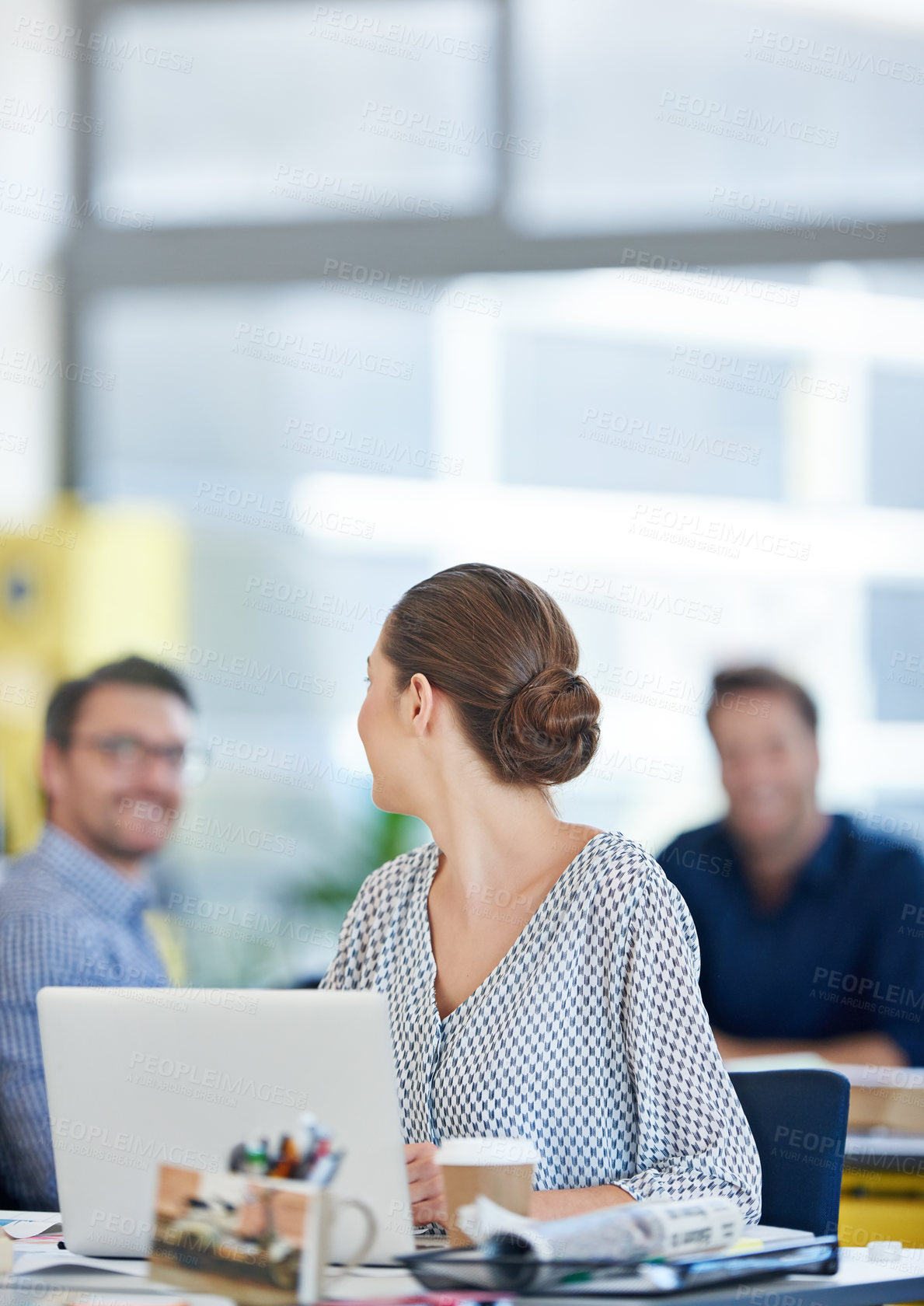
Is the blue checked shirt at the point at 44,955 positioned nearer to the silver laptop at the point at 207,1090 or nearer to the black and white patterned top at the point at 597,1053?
the black and white patterned top at the point at 597,1053

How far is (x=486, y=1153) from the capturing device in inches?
56.5

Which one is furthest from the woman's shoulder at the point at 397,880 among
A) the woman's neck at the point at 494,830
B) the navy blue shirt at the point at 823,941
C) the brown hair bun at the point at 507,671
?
the navy blue shirt at the point at 823,941

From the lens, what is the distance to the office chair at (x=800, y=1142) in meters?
1.75

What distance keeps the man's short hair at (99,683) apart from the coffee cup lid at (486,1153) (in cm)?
201

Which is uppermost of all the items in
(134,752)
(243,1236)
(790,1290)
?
(134,752)

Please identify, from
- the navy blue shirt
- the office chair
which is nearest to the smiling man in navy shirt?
the navy blue shirt

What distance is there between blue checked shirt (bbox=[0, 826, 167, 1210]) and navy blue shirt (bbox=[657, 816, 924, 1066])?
→ 141cm

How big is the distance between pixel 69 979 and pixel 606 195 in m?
3.14

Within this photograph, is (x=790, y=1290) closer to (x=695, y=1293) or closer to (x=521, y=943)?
(x=695, y=1293)

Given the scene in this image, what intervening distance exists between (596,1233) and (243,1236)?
0.33m

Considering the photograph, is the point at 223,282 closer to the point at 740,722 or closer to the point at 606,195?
the point at 606,195

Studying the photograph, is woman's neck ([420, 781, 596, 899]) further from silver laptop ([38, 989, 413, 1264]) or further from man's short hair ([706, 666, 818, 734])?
man's short hair ([706, 666, 818, 734])

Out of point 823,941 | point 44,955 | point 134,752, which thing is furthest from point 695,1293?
point 823,941

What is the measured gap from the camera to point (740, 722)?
3656 mm
